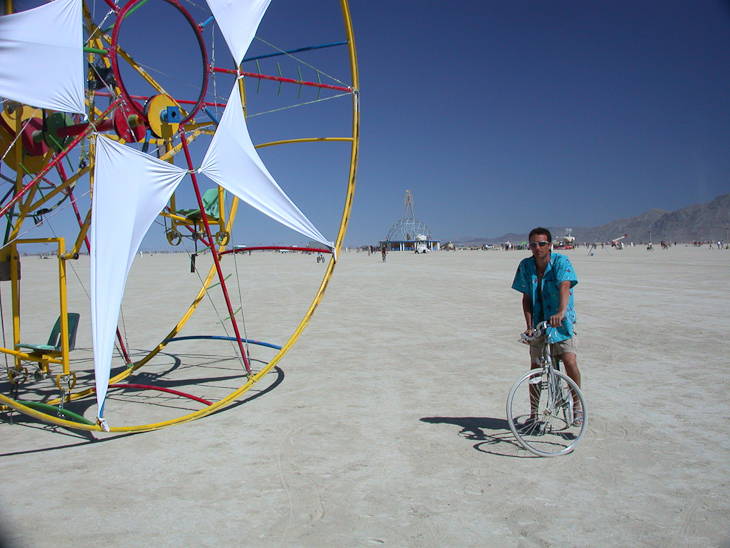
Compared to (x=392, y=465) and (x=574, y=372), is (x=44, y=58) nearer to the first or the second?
(x=392, y=465)

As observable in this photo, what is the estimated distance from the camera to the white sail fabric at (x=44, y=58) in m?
3.84

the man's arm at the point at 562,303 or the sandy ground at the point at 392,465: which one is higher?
the man's arm at the point at 562,303

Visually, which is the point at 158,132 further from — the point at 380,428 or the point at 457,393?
the point at 457,393

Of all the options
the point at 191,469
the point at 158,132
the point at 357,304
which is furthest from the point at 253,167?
the point at 357,304

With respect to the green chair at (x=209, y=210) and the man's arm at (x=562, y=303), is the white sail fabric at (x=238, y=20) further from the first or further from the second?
the man's arm at (x=562, y=303)

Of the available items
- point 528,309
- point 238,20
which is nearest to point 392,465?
point 528,309

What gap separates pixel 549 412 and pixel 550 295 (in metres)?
1.03

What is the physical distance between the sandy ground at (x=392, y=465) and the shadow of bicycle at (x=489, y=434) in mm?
24

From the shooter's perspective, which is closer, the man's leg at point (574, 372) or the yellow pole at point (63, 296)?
the man's leg at point (574, 372)

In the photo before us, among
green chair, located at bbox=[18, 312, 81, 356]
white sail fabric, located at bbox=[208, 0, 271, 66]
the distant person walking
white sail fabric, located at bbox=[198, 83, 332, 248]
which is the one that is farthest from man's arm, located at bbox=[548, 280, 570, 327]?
green chair, located at bbox=[18, 312, 81, 356]

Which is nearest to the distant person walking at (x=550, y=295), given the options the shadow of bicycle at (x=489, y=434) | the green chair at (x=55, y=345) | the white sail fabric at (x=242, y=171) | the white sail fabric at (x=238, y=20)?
the shadow of bicycle at (x=489, y=434)

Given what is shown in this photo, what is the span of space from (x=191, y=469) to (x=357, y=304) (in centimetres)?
1003

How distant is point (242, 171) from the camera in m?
4.96

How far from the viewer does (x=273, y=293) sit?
17406 mm
